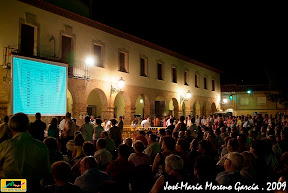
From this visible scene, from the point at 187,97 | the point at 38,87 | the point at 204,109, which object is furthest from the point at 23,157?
the point at 204,109

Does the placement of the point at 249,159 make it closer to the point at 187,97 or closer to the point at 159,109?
the point at 159,109

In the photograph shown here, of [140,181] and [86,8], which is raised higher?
Result: [86,8]

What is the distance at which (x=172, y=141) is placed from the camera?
6.85 m

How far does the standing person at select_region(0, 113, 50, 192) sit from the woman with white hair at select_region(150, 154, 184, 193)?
1548 millimetres

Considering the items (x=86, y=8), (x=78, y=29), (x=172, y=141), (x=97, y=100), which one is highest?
(x=86, y=8)

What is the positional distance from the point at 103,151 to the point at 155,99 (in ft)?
64.4

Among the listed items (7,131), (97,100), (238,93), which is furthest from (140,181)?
(238,93)

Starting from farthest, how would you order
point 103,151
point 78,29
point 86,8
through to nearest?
point 86,8 → point 78,29 → point 103,151

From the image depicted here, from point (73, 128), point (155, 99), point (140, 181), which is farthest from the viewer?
point (155, 99)

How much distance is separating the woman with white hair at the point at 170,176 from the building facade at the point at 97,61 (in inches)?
406

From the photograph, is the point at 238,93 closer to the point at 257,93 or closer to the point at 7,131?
the point at 257,93

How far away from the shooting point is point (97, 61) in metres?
19.9

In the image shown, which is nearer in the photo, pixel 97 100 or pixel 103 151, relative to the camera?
pixel 103 151

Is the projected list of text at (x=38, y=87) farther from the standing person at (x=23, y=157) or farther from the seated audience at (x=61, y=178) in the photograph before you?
the seated audience at (x=61, y=178)
